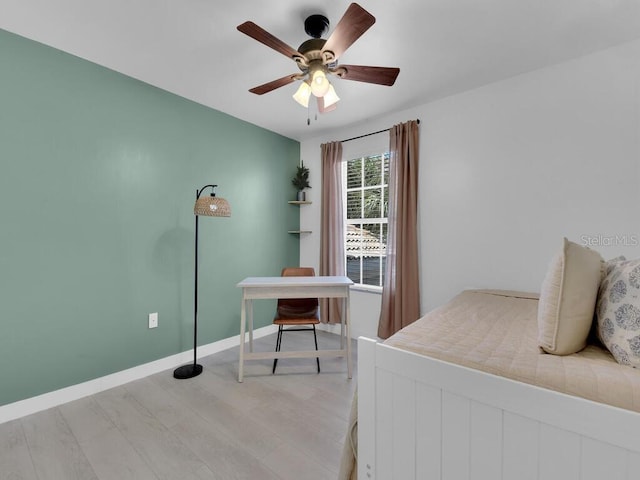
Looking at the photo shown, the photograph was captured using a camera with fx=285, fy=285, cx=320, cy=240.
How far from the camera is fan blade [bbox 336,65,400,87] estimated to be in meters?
1.68

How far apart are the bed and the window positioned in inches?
83.8

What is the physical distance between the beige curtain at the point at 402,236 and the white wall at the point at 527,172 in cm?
11

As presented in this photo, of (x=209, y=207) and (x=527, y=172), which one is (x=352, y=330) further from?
(x=527, y=172)

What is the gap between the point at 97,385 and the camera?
2211 millimetres

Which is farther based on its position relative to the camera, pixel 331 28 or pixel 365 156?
pixel 365 156

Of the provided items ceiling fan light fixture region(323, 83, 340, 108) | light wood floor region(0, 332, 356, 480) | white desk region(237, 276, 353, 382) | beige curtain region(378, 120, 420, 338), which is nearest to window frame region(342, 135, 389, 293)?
beige curtain region(378, 120, 420, 338)

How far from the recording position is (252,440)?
168 centimetres

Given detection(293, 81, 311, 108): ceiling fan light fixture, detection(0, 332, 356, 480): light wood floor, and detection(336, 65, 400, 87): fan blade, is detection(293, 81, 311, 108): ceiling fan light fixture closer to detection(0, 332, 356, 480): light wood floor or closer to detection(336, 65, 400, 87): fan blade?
detection(336, 65, 400, 87): fan blade

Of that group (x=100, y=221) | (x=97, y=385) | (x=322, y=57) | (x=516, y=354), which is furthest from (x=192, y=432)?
(x=322, y=57)

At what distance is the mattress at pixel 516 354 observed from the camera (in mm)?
788

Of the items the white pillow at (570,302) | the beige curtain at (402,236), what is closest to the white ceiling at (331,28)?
the beige curtain at (402,236)

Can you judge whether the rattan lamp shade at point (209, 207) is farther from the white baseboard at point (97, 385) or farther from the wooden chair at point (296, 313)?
the white baseboard at point (97, 385)

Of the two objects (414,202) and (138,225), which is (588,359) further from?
(138,225)

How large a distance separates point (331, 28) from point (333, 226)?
2079 mm
